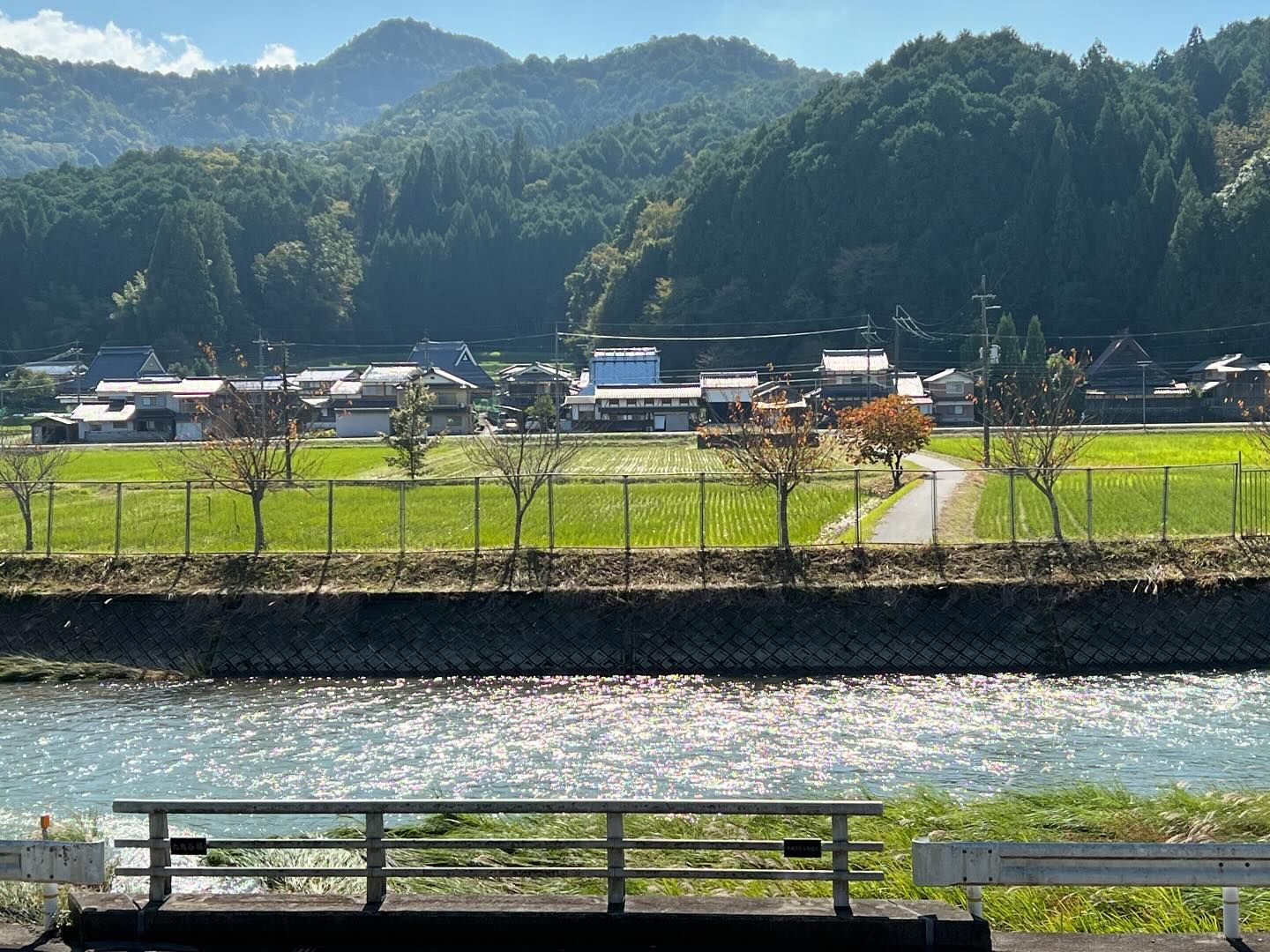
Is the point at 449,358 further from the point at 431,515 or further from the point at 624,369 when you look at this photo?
the point at 431,515

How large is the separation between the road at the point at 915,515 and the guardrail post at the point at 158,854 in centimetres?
1458

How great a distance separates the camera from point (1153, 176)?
82125mm

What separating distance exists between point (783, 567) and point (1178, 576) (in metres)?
5.77

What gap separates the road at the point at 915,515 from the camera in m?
22.1

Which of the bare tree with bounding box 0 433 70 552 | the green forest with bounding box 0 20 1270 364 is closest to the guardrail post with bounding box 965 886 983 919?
the bare tree with bounding box 0 433 70 552

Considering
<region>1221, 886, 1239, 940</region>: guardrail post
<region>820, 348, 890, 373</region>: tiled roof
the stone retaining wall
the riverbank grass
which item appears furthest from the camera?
<region>820, 348, 890, 373</region>: tiled roof

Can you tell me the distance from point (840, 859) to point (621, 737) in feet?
27.7

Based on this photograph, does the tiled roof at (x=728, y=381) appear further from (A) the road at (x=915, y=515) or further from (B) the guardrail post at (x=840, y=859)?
(B) the guardrail post at (x=840, y=859)

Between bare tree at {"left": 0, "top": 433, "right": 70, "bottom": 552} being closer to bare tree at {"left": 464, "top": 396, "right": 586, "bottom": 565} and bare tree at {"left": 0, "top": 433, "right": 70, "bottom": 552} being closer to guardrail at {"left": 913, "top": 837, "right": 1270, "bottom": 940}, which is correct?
bare tree at {"left": 464, "top": 396, "right": 586, "bottom": 565}

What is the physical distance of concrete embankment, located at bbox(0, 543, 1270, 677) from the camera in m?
18.2

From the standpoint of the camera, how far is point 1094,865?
232 inches

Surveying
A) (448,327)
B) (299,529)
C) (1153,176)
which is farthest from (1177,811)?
(448,327)

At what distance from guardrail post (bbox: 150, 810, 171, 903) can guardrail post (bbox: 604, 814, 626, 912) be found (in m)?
2.18

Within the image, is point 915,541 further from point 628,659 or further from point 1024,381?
point 1024,381
